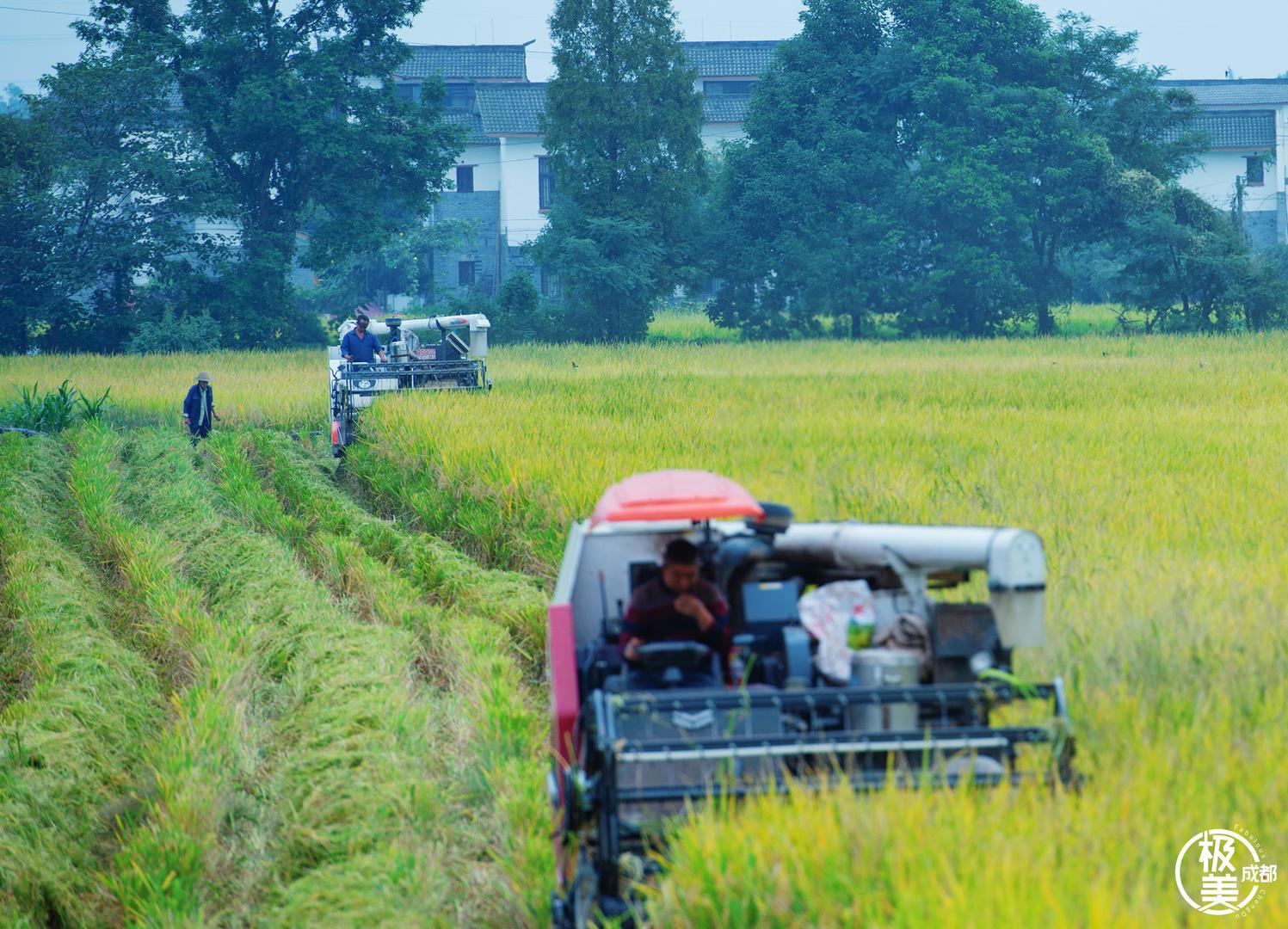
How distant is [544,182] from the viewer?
159 ft

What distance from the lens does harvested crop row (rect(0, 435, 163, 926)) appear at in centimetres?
543

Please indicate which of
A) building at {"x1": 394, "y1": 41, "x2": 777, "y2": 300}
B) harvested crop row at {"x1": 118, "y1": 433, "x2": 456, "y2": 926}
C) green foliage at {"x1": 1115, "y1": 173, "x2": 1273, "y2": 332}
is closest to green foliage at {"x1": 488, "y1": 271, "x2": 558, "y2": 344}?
building at {"x1": 394, "y1": 41, "x2": 777, "y2": 300}

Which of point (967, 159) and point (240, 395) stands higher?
point (967, 159)

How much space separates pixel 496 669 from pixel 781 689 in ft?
8.66

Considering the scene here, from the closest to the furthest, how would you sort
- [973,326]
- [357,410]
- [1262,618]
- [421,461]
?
[1262,618], [421,461], [357,410], [973,326]

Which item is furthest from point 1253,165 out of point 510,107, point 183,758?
point 183,758

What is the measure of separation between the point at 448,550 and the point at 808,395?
26.9ft

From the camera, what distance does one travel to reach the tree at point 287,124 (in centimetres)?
3694

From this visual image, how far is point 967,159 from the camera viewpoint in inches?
1441

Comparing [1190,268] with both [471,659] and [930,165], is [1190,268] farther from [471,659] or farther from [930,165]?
[471,659]

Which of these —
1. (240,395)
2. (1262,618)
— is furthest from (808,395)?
(1262,618)

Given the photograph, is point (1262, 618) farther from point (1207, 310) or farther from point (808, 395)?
point (1207, 310)

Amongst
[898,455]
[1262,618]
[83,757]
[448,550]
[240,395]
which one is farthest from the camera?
[240,395]

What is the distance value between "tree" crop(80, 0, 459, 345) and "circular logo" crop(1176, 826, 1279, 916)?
35181 millimetres
